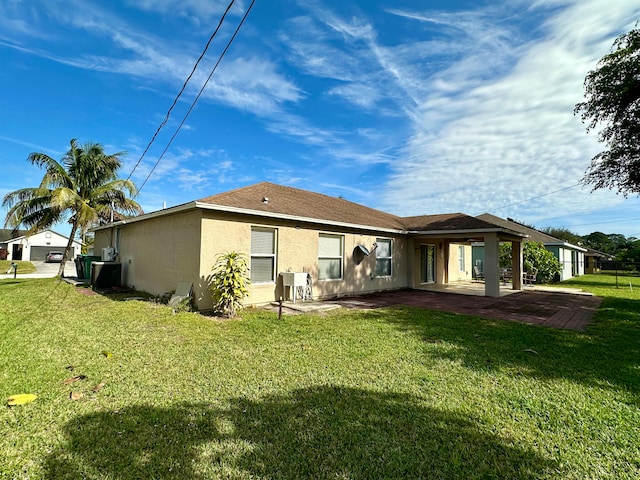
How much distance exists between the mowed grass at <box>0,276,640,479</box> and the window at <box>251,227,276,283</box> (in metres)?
2.90

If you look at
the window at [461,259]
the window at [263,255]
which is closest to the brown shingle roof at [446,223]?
the window at [461,259]

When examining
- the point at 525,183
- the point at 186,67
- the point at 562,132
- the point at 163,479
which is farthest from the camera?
the point at 525,183

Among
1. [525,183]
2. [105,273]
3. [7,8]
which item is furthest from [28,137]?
[525,183]

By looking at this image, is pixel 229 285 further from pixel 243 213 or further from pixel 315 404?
pixel 315 404

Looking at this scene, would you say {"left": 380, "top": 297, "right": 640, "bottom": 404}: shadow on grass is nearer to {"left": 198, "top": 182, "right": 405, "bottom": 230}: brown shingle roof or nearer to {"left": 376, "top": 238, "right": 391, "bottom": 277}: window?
{"left": 198, "top": 182, "right": 405, "bottom": 230}: brown shingle roof

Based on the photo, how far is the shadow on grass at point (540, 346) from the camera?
4.34 meters

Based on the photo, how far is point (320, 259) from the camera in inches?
427

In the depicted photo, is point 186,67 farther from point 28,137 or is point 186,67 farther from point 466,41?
point 28,137

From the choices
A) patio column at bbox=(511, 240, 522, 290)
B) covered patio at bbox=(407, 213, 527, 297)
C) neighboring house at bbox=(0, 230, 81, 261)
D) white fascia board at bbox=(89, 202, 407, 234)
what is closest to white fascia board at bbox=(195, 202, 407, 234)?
white fascia board at bbox=(89, 202, 407, 234)

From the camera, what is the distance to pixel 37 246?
4344 cm

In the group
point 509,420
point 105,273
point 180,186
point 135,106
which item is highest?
point 135,106

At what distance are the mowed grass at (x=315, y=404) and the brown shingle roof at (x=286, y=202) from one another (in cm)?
383

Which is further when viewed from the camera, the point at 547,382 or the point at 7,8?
the point at 7,8

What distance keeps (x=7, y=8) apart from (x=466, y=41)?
35.9 feet
